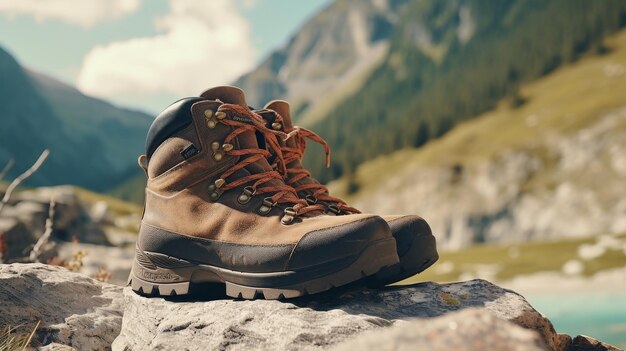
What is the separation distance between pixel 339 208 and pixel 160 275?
5.14ft

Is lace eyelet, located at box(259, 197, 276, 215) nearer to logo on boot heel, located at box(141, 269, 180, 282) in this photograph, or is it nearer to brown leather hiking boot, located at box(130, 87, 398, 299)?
brown leather hiking boot, located at box(130, 87, 398, 299)

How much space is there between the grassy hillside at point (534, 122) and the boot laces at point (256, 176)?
7870cm

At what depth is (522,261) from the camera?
163 feet

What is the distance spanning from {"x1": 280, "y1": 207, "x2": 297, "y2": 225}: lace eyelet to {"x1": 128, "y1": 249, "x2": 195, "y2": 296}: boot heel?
87 centimetres

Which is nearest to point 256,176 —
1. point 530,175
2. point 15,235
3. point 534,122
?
point 15,235

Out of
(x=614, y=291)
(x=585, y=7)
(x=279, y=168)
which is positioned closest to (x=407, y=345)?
(x=279, y=168)

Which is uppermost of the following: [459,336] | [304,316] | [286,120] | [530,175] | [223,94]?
[530,175]

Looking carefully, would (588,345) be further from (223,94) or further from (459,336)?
(223,94)

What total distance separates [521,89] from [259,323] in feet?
439

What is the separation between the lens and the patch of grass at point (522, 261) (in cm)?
4506

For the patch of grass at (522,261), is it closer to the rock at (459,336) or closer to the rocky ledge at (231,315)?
the rocky ledge at (231,315)

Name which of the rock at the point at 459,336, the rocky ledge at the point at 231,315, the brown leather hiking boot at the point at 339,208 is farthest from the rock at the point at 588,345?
the rock at the point at 459,336

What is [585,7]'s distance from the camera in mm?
147750

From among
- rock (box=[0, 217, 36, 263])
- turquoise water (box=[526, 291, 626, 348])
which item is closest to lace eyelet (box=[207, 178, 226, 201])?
rock (box=[0, 217, 36, 263])
